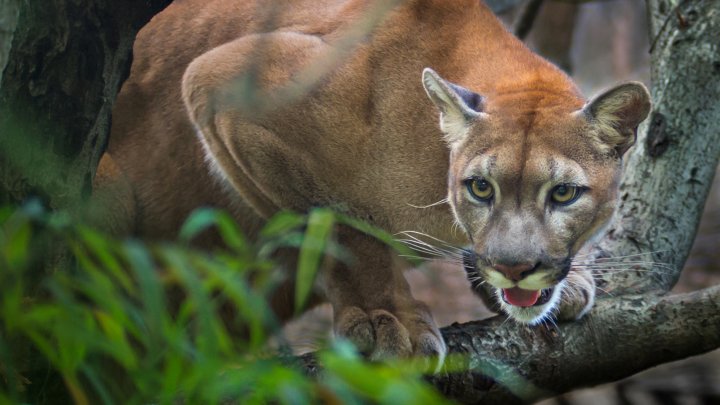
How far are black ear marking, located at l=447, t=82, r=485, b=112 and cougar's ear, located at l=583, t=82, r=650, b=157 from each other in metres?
0.39

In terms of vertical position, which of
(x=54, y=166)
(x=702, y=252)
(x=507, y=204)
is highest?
(x=54, y=166)

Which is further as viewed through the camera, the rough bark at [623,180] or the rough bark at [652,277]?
the rough bark at [652,277]

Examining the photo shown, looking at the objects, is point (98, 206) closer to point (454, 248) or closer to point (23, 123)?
point (23, 123)

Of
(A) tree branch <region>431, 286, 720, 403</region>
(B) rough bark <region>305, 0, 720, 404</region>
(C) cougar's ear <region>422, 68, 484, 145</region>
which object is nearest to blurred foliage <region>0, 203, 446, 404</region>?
(B) rough bark <region>305, 0, 720, 404</region>

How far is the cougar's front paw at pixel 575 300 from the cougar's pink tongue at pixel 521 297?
0.19 meters

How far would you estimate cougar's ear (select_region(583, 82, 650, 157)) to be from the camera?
3467mm

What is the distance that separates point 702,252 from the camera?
7887 millimetres

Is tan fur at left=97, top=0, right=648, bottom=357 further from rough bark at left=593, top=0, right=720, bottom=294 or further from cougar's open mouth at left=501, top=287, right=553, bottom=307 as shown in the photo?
rough bark at left=593, top=0, right=720, bottom=294

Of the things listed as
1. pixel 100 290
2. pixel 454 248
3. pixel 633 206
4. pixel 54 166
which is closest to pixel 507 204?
pixel 454 248

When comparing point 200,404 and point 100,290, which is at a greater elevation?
point 100,290

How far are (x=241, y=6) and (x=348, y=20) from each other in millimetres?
606

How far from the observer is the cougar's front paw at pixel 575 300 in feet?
11.9

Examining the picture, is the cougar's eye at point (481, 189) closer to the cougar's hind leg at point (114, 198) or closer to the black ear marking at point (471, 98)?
the black ear marking at point (471, 98)

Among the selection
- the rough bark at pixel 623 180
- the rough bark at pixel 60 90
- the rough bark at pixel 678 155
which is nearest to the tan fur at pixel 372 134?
the rough bark at pixel 623 180
